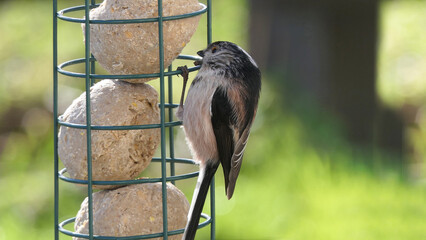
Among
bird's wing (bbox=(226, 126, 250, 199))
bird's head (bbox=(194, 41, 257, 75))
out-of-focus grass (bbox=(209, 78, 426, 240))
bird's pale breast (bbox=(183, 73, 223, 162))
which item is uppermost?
bird's head (bbox=(194, 41, 257, 75))

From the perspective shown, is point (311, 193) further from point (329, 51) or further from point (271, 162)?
point (329, 51)

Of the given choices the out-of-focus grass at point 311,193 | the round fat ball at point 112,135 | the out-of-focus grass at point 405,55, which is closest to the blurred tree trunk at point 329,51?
the out-of-focus grass at point 311,193

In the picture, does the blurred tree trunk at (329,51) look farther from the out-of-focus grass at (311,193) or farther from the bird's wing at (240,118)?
the bird's wing at (240,118)

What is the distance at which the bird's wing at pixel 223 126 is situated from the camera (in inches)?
116

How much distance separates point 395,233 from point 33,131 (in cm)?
284

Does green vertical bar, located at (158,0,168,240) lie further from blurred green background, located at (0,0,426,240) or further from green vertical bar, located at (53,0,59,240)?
blurred green background, located at (0,0,426,240)

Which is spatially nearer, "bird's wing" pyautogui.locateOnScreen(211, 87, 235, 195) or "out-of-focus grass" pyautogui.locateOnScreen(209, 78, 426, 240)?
"bird's wing" pyautogui.locateOnScreen(211, 87, 235, 195)

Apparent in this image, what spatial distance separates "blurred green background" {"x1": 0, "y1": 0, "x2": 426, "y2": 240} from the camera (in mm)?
5219

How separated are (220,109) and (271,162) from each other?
9.52ft

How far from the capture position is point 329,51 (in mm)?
6570

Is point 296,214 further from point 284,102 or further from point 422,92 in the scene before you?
point 422,92

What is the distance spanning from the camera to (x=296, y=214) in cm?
523

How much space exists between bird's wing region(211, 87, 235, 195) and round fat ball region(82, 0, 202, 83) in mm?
296

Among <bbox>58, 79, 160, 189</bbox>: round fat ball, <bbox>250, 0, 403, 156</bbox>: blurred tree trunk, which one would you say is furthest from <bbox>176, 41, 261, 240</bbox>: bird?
<bbox>250, 0, 403, 156</bbox>: blurred tree trunk
